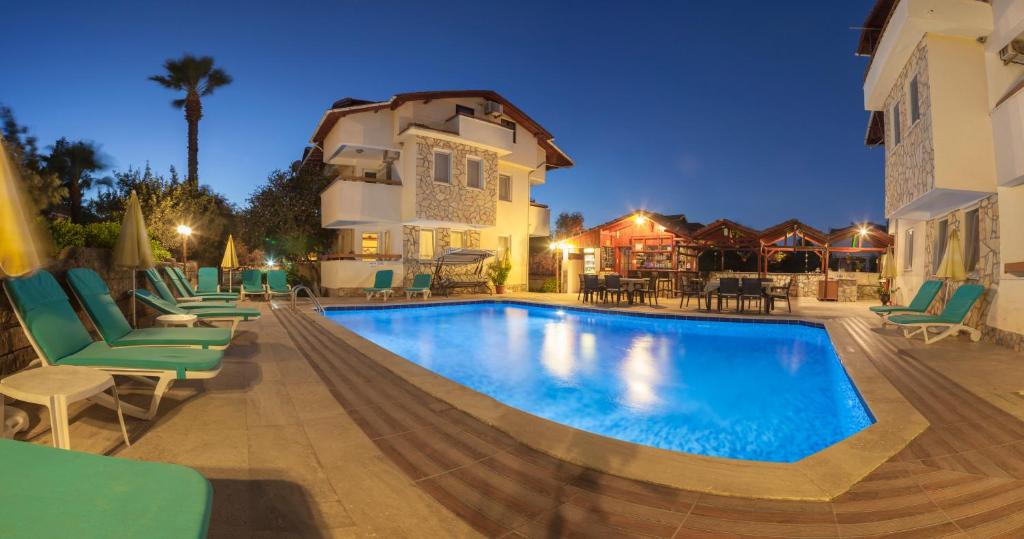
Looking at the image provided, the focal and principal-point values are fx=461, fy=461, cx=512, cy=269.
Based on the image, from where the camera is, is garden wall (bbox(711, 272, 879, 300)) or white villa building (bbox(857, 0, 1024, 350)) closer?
white villa building (bbox(857, 0, 1024, 350))

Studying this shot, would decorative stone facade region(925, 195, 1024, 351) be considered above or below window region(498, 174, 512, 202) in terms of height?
below

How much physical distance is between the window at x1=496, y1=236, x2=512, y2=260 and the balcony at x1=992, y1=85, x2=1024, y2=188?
1549cm

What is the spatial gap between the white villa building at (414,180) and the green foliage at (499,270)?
702mm

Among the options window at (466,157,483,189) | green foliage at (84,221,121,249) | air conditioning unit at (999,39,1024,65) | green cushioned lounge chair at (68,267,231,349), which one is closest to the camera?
green cushioned lounge chair at (68,267,231,349)

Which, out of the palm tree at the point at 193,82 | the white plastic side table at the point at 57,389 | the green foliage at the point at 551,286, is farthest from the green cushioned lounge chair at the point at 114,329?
the palm tree at the point at 193,82

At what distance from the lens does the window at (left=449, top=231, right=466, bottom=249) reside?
63.2 ft

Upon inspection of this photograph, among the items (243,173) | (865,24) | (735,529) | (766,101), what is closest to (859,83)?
(766,101)

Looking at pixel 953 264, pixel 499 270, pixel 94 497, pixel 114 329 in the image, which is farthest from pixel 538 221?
pixel 94 497

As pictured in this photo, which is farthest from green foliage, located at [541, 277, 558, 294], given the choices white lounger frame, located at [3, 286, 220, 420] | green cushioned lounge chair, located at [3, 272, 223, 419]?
white lounger frame, located at [3, 286, 220, 420]

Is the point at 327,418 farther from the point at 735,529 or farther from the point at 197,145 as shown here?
the point at 197,145

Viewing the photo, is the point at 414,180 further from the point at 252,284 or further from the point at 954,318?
the point at 954,318

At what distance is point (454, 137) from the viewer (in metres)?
17.6

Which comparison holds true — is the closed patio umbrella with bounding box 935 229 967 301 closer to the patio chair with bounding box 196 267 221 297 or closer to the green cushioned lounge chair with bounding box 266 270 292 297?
the patio chair with bounding box 196 267 221 297

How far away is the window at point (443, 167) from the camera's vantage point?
18016 mm
